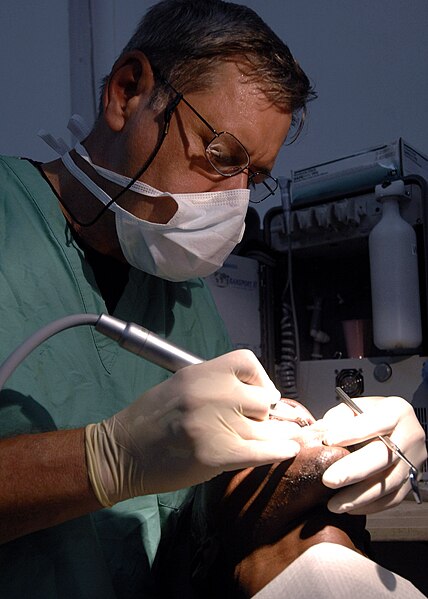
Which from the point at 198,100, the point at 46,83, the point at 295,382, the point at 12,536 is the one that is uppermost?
the point at 46,83

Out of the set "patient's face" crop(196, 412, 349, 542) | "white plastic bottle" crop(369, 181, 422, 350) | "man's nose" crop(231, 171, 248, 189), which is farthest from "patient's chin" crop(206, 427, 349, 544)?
"white plastic bottle" crop(369, 181, 422, 350)

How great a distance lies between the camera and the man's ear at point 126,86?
3.75 feet

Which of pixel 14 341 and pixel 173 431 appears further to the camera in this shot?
pixel 14 341

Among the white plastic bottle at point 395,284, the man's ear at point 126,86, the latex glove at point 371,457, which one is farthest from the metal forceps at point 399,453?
the white plastic bottle at point 395,284

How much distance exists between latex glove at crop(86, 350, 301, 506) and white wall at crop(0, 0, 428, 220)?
2.17 metres

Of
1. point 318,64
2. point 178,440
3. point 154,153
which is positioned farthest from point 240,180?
point 318,64

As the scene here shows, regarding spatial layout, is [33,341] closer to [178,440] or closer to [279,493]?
[178,440]

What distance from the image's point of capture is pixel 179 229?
115cm

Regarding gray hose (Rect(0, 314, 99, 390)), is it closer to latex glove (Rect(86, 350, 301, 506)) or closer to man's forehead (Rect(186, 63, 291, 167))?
latex glove (Rect(86, 350, 301, 506))

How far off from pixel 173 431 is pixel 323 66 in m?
2.66

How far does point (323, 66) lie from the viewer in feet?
9.93

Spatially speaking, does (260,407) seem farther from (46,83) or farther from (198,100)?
(46,83)

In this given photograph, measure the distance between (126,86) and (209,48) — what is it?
0.19 m

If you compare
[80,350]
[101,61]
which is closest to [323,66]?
[101,61]
